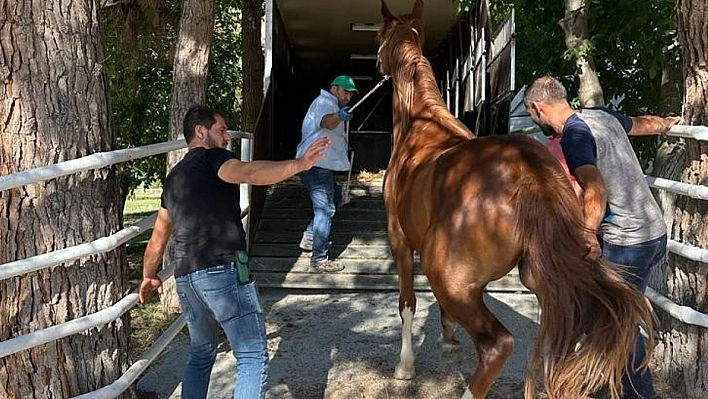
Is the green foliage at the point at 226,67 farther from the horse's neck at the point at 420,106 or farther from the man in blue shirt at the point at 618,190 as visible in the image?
the man in blue shirt at the point at 618,190

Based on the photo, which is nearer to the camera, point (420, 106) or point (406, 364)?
point (406, 364)

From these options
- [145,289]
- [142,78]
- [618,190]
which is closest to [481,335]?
[618,190]

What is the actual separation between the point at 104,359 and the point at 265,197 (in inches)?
217

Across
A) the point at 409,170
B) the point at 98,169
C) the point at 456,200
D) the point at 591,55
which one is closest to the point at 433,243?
the point at 456,200

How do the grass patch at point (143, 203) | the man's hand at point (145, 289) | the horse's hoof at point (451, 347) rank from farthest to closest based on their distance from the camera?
the grass patch at point (143, 203), the horse's hoof at point (451, 347), the man's hand at point (145, 289)

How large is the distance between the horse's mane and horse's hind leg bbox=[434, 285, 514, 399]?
55.4 inches

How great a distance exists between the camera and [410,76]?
4.86 meters

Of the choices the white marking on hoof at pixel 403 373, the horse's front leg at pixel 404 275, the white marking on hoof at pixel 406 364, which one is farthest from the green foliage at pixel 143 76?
the white marking on hoof at pixel 403 373

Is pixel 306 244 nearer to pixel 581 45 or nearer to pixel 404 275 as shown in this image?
pixel 404 275

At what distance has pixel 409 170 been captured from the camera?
417 cm

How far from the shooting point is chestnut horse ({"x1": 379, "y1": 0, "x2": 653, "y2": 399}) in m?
2.81

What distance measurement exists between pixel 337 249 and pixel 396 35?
291 centimetres

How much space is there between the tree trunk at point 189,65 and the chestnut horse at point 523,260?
8.61ft

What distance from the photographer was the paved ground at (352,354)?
13.6 ft
